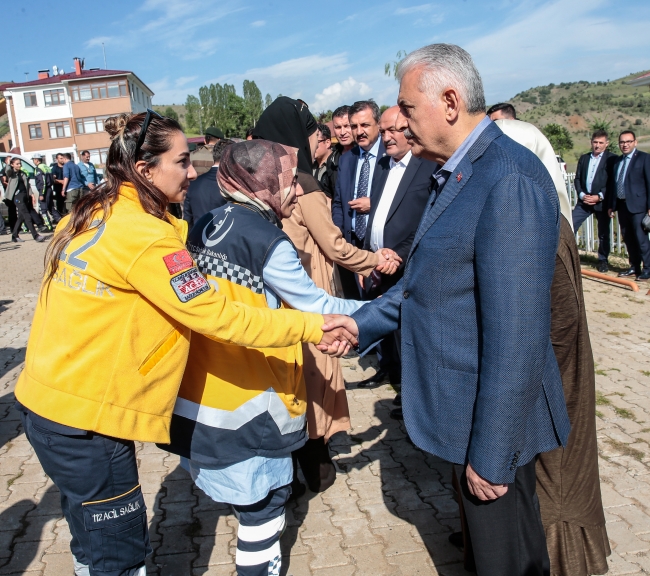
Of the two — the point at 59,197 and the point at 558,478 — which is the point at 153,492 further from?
the point at 59,197

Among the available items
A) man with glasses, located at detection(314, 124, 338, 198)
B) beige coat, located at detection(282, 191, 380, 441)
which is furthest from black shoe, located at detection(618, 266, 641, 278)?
beige coat, located at detection(282, 191, 380, 441)

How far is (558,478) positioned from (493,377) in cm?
110

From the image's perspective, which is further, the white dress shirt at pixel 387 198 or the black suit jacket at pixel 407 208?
the white dress shirt at pixel 387 198

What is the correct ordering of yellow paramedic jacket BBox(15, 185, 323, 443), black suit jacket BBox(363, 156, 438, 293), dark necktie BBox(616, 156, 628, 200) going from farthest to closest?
dark necktie BBox(616, 156, 628, 200) < black suit jacket BBox(363, 156, 438, 293) < yellow paramedic jacket BBox(15, 185, 323, 443)

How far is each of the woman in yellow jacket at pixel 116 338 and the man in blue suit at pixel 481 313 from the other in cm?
63

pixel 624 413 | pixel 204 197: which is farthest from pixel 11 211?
pixel 624 413

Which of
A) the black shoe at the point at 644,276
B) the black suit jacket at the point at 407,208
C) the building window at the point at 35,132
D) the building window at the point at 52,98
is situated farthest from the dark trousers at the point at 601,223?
the building window at the point at 35,132

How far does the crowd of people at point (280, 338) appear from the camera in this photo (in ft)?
6.10

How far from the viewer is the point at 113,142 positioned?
85.3 inches

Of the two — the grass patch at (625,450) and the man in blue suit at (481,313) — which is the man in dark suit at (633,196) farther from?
the man in blue suit at (481,313)

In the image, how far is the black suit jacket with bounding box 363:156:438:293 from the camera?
14.1 ft

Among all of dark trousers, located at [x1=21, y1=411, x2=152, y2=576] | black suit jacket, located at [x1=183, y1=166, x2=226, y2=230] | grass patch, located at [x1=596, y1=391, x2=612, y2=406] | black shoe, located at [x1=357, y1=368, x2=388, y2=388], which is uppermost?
black suit jacket, located at [x1=183, y1=166, x2=226, y2=230]

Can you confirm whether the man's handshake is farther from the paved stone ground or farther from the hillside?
the hillside

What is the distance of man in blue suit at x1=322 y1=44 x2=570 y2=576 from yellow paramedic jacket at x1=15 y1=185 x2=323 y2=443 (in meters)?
0.75
